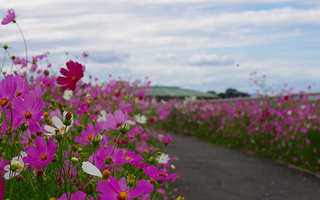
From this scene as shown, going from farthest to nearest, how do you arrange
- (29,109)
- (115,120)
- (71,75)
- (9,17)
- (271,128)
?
(271,128)
(9,17)
(115,120)
(71,75)
(29,109)

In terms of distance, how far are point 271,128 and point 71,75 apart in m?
6.88

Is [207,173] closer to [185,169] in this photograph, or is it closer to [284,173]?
[185,169]

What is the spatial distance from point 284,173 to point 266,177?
1.62 ft

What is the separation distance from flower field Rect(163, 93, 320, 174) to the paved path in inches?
13.3

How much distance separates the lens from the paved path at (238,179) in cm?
484

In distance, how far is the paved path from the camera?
484 centimetres

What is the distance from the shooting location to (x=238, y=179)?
5.64m

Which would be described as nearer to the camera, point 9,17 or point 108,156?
point 108,156

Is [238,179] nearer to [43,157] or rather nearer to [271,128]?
[271,128]

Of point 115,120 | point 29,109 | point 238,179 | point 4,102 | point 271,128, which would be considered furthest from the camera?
point 271,128

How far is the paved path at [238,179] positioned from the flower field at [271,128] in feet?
1.11

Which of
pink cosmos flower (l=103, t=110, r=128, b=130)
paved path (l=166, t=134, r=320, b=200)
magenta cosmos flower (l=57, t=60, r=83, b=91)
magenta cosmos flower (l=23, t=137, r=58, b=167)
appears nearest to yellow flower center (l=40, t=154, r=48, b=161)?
magenta cosmos flower (l=23, t=137, r=58, b=167)

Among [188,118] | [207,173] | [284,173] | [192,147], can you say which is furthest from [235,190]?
[188,118]

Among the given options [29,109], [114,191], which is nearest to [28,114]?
[29,109]
